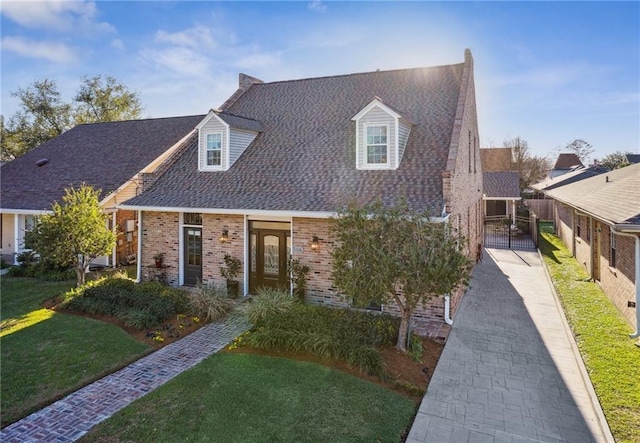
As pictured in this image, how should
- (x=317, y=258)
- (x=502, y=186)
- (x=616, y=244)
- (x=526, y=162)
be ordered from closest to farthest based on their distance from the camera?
(x=616, y=244), (x=317, y=258), (x=502, y=186), (x=526, y=162)

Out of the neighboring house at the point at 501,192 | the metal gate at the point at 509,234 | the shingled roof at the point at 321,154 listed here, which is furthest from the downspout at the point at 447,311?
the neighboring house at the point at 501,192

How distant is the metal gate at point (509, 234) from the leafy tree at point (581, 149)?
4017 cm

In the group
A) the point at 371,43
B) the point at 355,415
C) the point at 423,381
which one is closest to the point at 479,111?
the point at 371,43

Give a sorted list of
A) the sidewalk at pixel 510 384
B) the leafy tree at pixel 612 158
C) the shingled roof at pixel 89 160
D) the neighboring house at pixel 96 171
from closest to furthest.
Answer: the sidewalk at pixel 510 384, the neighboring house at pixel 96 171, the shingled roof at pixel 89 160, the leafy tree at pixel 612 158

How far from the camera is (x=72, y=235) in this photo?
12.3 metres

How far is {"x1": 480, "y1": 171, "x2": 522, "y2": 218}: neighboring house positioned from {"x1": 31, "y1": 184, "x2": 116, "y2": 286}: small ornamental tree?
25887 millimetres

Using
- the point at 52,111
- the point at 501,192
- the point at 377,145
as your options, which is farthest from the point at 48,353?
the point at 52,111

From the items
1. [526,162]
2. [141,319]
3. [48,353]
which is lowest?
[48,353]

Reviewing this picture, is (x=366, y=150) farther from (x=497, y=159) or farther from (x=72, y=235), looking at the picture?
(x=497, y=159)

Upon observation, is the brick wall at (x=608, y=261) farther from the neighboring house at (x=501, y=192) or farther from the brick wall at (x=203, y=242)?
the neighboring house at (x=501, y=192)

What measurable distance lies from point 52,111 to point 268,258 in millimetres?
31190

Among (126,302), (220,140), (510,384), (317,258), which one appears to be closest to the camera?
(510,384)

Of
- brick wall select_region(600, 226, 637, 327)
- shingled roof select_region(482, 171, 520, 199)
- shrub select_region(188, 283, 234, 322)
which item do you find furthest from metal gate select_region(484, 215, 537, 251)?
shrub select_region(188, 283, 234, 322)

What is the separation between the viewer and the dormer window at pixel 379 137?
12125 mm
